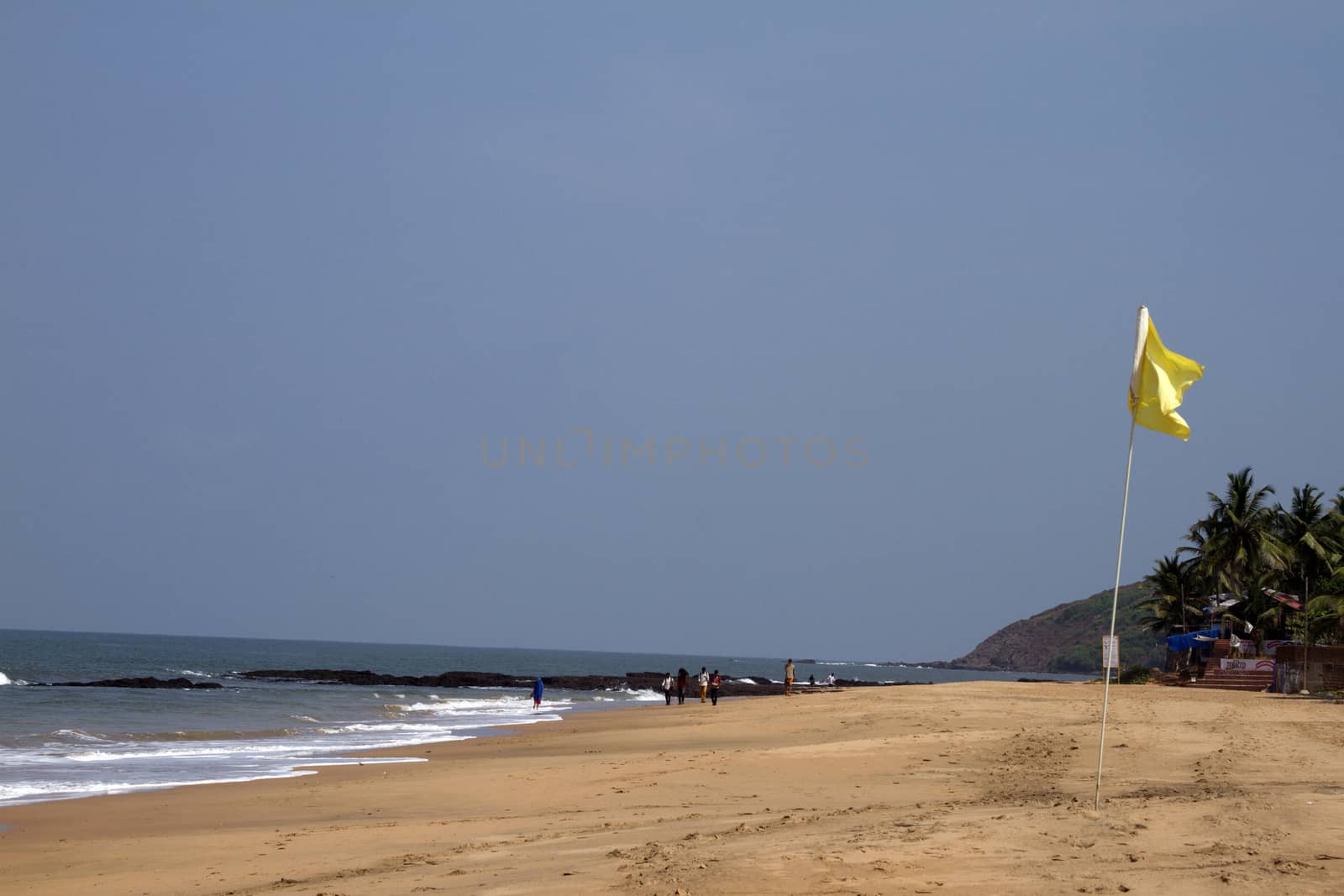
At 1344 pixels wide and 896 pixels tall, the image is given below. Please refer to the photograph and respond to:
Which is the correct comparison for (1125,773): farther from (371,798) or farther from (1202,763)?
(371,798)

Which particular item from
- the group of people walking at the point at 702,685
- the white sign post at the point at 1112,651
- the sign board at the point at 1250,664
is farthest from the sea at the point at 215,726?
the sign board at the point at 1250,664

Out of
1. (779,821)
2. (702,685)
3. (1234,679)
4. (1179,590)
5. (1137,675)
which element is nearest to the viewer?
(779,821)

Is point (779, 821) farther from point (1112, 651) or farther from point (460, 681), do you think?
point (460, 681)

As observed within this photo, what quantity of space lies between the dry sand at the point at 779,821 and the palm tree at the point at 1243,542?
120 ft

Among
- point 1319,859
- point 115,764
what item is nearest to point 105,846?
point 115,764

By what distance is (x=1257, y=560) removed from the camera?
56.8 metres

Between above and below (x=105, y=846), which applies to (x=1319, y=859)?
above

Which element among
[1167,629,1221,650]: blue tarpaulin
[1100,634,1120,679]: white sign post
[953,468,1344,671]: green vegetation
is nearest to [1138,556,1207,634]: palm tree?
[953,468,1344,671]: green vegetation

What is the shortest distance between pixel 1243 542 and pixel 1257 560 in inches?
42.2

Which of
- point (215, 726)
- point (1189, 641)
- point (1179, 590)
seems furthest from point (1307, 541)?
point (215, 726)

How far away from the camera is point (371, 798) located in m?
15.1

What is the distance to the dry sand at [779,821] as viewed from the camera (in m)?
7.68

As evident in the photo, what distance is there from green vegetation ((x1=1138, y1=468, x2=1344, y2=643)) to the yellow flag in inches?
1418

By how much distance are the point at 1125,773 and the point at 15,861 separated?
11.4 meters
